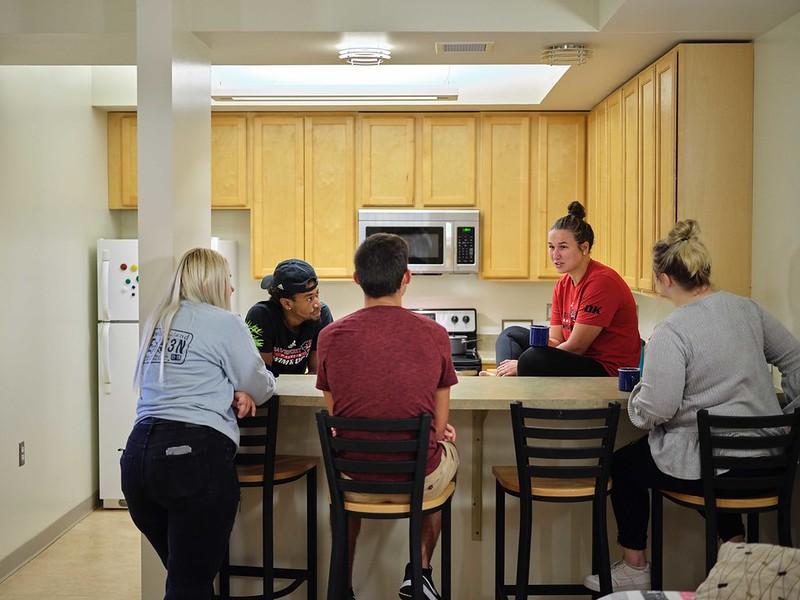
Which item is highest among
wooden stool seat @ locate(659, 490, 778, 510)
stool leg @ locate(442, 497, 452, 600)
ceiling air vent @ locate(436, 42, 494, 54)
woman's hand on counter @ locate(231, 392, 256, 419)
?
ceiling air vent @ locate(436, 42, 494, 54)

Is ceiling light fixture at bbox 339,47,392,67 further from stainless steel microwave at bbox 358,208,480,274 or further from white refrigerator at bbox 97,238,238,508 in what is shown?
white refrigerator at bbox 97,238,238,508

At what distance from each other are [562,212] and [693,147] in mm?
1825

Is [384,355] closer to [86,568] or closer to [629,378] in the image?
[629,378]

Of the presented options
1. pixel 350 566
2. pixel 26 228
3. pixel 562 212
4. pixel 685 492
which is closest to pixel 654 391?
pixel 685 492

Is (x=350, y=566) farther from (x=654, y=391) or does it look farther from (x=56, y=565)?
(x=56, y=565)

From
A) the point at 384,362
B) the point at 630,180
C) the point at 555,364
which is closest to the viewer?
the point at 384,362

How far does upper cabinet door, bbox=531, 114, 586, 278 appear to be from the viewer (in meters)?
5.16

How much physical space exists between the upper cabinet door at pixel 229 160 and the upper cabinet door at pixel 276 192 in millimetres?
72

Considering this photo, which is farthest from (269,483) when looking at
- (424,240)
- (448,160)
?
(448,160)

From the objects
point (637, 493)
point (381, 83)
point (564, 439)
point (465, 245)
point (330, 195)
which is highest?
point (381, 83)

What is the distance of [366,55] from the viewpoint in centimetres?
354

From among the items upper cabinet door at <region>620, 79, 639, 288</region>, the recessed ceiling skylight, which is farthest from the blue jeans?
the recessed ceiling skylight

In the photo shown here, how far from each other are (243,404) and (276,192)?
282 cm

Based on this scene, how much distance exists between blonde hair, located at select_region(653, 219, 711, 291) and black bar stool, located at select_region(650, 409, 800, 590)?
1.34 ft
